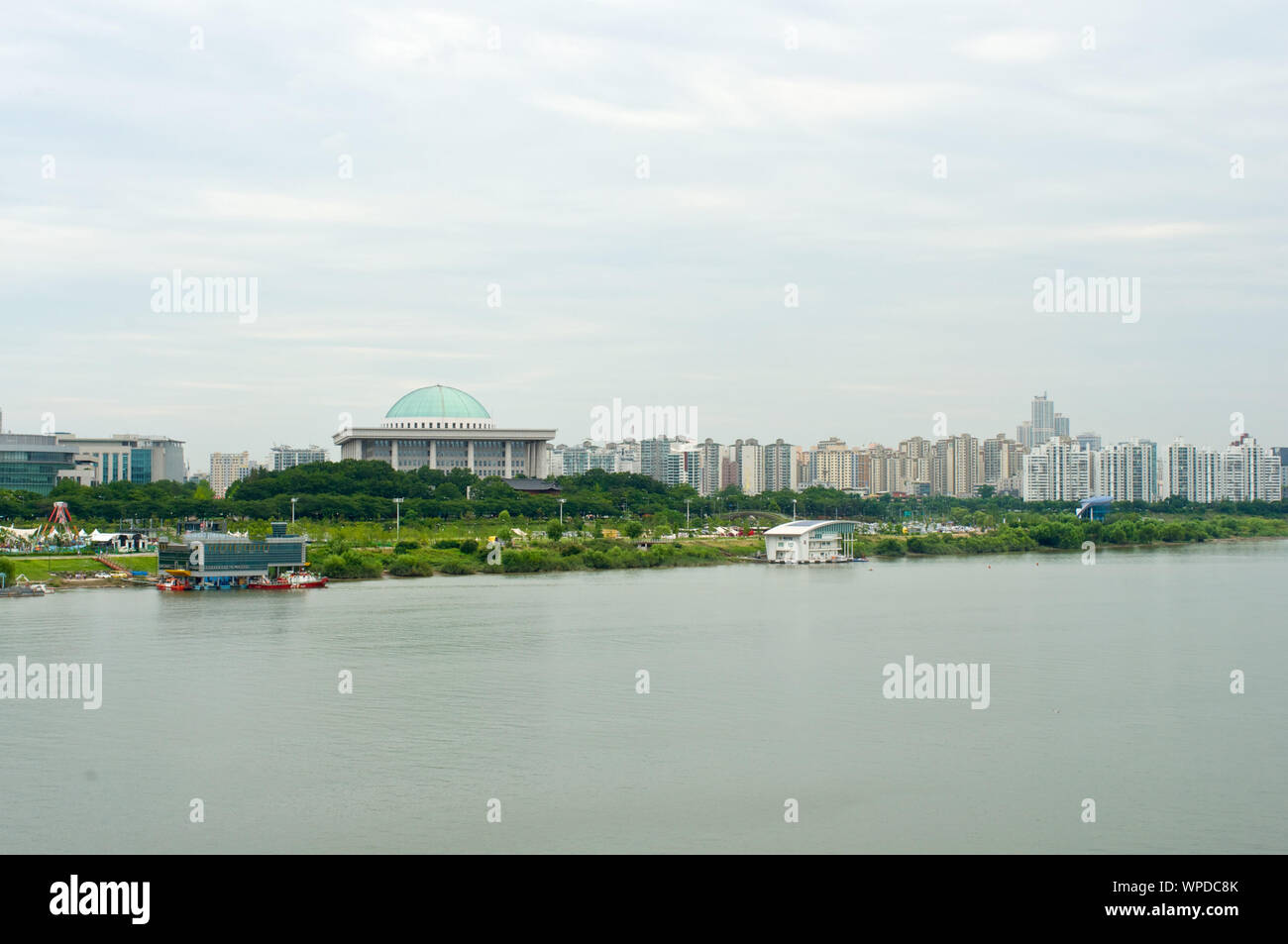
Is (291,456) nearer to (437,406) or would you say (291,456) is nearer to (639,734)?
(437,406)

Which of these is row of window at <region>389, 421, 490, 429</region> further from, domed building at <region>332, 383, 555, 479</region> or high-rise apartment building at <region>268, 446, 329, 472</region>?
high-rise apartment building at <region>268, 446, 329, 472</region>

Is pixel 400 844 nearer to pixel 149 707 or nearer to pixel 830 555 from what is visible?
pixel 149 707

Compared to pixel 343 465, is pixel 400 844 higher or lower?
lower

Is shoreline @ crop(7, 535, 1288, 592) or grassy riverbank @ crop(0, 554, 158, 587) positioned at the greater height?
grassy riverbank @ crop(0, 554, 158, 587)

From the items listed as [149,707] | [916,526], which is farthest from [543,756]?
[916,526]

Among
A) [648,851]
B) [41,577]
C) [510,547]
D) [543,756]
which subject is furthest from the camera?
[510,547]

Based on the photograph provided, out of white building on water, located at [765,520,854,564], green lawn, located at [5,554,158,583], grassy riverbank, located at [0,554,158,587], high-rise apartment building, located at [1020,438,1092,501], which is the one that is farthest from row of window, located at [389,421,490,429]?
high-rise apartment building, located at [1020,438,1092,501]

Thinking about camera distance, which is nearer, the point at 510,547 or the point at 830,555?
the point at 510,547
